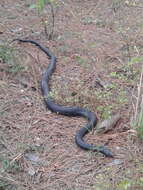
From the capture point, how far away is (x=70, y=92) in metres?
4.39

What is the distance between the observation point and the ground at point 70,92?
10.7 feet

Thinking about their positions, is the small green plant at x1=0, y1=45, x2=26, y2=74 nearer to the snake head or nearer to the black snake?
the black snake

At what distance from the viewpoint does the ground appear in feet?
10.7

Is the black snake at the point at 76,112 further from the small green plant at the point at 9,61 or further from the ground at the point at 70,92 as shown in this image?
the small green plant at the point at 9,61

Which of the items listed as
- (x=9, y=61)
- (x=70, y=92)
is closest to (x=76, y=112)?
(x=70, y=92)

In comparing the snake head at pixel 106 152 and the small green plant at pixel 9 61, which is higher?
the small green plant at pixel 9 61

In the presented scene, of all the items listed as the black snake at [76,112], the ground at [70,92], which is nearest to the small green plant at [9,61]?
the ground at [70,92]

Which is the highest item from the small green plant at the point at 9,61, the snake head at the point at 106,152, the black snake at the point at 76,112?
the small green plant at the point at 9,61

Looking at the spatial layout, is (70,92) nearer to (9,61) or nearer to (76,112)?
(76,112)

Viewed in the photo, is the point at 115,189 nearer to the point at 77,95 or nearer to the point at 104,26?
the point at 77,95

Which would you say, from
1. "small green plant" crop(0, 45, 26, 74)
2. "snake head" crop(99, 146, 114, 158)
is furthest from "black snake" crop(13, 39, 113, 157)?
"small green plant" crop(0, 45, 26, 74)

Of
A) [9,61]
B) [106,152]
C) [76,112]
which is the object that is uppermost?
[9,61]

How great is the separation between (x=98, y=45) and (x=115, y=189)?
9.82 ft

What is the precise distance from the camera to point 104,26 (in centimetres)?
618
